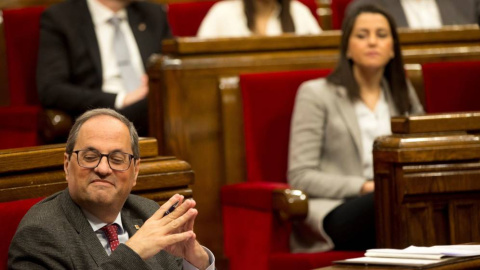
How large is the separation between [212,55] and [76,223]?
101cm

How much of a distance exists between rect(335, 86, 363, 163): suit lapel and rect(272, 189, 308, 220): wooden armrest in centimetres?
30

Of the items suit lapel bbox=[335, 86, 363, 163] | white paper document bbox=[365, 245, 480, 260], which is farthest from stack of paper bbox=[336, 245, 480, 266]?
suit lapel bbox=[335, 86, 363, 163]

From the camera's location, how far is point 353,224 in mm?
1892

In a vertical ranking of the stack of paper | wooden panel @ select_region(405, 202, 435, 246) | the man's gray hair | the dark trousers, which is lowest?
the dark trousers

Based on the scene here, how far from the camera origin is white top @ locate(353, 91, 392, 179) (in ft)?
6.82

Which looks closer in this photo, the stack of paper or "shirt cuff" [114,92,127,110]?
the stack of paper

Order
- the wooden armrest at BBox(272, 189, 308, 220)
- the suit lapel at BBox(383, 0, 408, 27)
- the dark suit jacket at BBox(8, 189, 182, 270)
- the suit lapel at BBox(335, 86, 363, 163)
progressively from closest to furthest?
the dark suit jacket at BBox(8, 189, 182, 270) < the wooden armrest at BBox(272, 189, 308, 220) < the suit lapel at BBox(335, 86, 363, 163) < the suit lapel at BBox(383, 0, 408, 27)

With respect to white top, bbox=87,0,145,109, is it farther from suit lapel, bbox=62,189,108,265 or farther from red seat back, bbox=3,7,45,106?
suit lapel, bbox=62,189,108,265

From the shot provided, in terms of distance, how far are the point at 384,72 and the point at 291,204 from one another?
0.56 metres

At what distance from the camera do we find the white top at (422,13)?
9.01 ft

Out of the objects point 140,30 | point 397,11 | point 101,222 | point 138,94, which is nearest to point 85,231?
point 101,222

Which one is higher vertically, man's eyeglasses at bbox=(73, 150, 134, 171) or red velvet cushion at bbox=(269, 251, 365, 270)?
man's eyeglasses at bbox=(73, 150, 134, 171)

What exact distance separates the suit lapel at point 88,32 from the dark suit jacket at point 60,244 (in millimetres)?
1216

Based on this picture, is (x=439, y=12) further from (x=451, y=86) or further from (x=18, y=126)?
(x=18, y=126)
